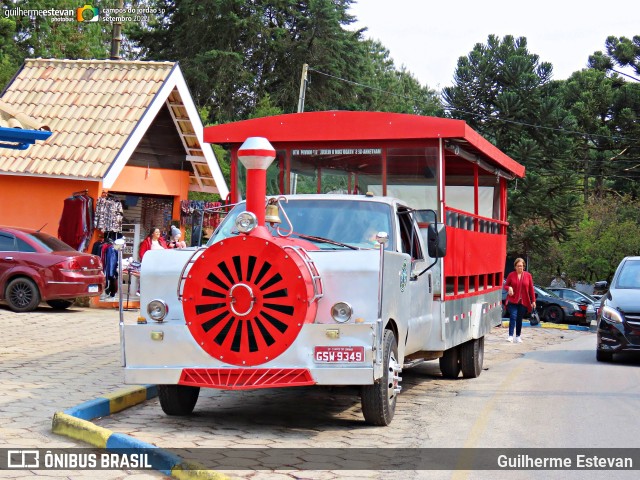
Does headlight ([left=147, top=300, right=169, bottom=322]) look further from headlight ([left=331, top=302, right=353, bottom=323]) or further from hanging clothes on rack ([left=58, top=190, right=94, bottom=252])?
hanging clothes on rack ([left=58, top=190, right=94, bottom=252])

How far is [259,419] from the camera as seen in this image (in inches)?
371

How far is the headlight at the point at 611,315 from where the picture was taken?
16328 millimetres

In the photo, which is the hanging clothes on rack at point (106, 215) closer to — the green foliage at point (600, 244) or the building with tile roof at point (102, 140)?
the building with tile roof at point (102, 140)

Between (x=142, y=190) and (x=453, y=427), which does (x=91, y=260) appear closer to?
(x=142, y=190)

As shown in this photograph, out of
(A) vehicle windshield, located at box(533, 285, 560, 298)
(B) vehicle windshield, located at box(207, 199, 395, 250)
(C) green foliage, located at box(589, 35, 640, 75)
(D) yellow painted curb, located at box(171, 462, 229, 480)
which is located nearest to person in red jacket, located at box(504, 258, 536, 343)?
(B) vehicle windshield, located at box(207, 199, 395, 250)

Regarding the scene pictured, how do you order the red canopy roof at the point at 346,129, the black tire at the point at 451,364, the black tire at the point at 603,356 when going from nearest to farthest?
the red canopy roof at the point at 346,129
the black tire at the point at 451,364
the black tire at the point at 603,356

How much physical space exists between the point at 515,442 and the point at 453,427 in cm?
82

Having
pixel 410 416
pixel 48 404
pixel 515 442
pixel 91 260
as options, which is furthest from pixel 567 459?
pixel 91 260

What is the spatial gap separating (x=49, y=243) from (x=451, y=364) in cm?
1047

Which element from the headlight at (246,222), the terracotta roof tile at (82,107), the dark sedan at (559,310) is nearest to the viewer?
the headlight at (246,222)

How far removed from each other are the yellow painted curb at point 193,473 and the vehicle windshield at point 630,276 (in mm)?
12189

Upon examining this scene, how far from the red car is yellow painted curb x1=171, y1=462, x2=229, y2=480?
554 inches

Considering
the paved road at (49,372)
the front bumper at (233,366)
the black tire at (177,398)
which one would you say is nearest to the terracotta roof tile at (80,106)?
the paved road at (49,372)

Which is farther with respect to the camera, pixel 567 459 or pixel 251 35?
pixel 251 35
